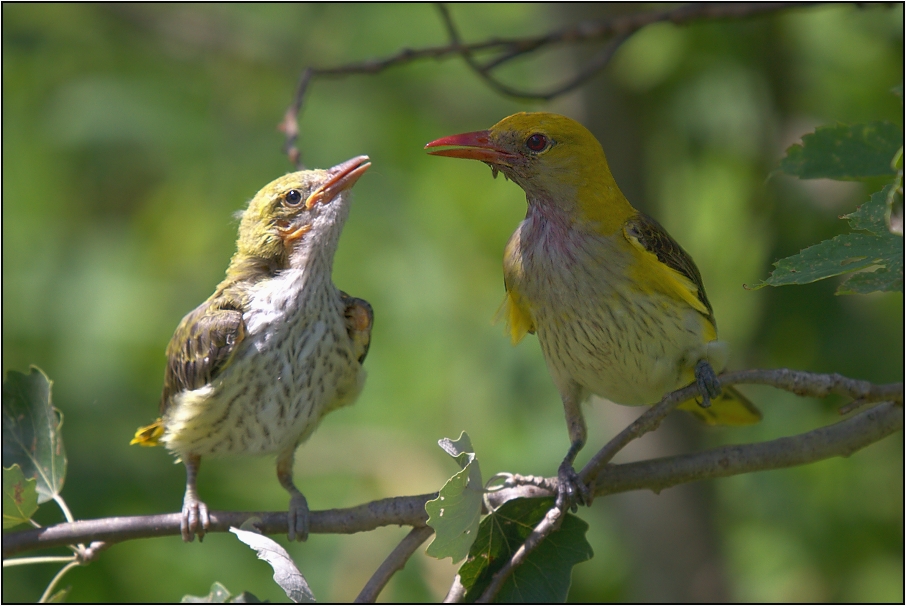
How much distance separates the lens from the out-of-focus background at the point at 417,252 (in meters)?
5.23

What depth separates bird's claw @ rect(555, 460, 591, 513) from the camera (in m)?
2.86

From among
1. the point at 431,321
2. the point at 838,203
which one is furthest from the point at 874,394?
the point at 431,321

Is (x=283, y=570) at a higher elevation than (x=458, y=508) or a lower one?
lower

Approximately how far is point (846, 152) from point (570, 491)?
1365 millimetres

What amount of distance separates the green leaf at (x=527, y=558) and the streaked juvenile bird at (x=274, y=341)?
0.95 metres

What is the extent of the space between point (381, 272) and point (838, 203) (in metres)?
3.38

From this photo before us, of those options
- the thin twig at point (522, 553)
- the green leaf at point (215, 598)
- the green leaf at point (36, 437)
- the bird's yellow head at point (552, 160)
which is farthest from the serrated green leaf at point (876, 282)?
the green leaf at point (36, 437)

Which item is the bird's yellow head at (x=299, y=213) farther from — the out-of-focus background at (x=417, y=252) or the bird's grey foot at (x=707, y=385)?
the bird's grey foot at (x=707, y=385)

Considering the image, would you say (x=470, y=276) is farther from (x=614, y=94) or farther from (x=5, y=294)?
(x=5, y=294)

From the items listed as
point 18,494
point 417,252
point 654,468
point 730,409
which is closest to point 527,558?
point 654,468

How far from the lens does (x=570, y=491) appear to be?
2.96 metres

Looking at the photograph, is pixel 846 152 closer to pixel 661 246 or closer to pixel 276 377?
pixel 661 246

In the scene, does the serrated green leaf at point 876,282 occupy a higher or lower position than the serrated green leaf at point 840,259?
lower

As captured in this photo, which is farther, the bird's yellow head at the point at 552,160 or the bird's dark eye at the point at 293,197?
the bird's dark eye at the point at 293,197
